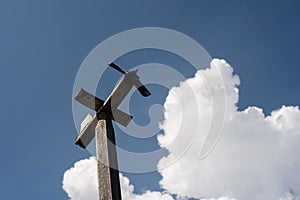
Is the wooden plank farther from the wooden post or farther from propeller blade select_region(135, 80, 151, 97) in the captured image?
propeller blade select_region(135, 80, 151, 97)

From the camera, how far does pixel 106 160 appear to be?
3041 mm

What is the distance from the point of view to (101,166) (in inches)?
120

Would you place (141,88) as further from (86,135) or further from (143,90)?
(86,135)

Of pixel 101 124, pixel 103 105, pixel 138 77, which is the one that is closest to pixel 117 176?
pixel 101 124

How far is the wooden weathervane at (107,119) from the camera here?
10.1 feet

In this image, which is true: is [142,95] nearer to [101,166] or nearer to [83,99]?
[83,99]

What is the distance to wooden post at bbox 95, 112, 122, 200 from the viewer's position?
9.41ft

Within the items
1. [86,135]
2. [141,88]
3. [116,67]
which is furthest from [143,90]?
[86,135]

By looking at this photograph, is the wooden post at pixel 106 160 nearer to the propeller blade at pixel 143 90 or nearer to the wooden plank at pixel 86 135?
the wooden plank at pixel 86 135

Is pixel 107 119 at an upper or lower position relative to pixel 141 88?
lower

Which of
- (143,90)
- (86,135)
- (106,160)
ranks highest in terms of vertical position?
(143,90)

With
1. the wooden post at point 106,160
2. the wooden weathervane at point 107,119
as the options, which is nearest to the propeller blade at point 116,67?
the wooden weathervane at point 107,119

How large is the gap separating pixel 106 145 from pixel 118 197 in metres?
0.51

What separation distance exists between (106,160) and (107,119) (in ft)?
1.56
